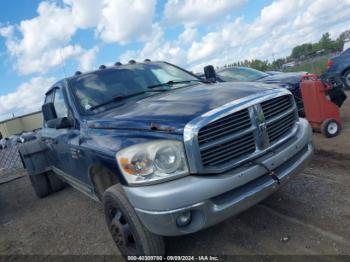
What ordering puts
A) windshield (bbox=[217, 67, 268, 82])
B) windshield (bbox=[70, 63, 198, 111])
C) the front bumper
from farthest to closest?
1. windshield (bbox=[217, 67, 268, 82])
2. windshield (bbox=[70, 63, 198, 111])
3. the front bumper

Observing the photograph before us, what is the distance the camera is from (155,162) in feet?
8.28

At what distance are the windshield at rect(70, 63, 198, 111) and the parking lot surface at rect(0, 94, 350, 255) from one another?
65.9 inches

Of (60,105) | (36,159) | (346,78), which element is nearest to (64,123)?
(60,105)

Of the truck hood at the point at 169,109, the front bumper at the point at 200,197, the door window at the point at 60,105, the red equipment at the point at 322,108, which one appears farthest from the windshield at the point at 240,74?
the front bumper at the point at 200,197

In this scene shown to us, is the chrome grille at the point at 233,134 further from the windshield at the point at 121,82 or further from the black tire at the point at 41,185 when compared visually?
the black tire at the point at 41,185

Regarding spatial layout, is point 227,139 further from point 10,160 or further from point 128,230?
point 10,160

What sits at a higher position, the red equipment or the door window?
the door window

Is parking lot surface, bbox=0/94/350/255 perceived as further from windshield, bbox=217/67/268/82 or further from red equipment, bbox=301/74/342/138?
windshield, bbox=217/67/268/82

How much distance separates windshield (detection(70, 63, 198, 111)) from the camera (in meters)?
3.87

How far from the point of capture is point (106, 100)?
12.5 ft

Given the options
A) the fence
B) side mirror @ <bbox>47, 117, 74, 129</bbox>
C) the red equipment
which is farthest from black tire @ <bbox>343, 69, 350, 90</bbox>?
the fence

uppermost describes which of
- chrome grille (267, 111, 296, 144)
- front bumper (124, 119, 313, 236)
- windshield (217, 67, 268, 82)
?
windshield (217, 67, 268, 82)

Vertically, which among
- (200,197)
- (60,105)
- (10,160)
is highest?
(60,105)

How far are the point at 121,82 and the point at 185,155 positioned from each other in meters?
1.92
